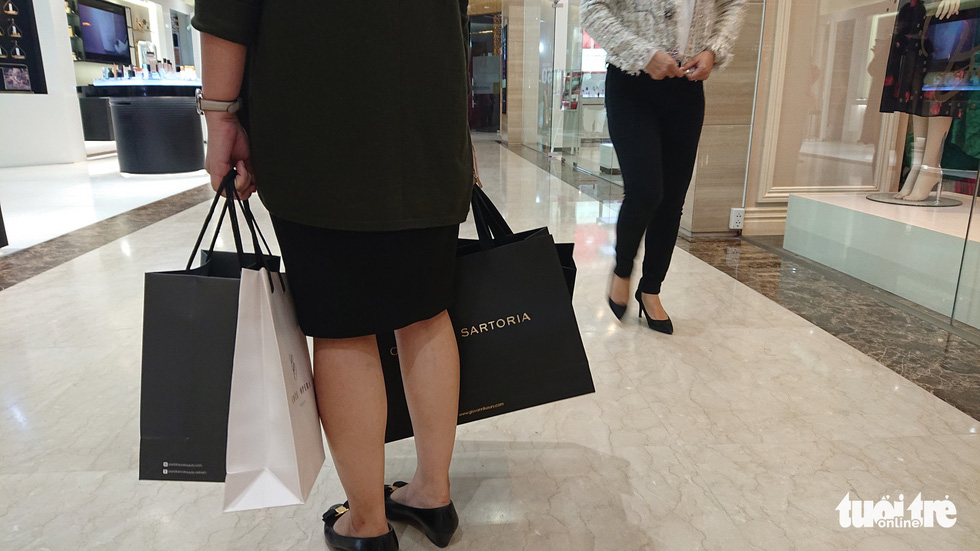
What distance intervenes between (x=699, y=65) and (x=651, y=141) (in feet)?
0.76

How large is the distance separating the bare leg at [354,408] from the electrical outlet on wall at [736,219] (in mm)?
2960

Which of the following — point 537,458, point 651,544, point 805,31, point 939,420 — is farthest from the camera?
point 805,31

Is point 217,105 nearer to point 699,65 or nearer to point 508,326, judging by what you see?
point 508,326

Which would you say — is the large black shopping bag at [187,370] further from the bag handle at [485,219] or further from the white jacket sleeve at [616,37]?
the white jacket sleeve at [616,37]

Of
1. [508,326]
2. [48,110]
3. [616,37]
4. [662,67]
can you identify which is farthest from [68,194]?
[508,326]

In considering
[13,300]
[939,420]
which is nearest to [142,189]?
[13,300]

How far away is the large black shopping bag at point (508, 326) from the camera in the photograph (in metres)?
1.02

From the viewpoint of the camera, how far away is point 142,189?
5594 millimetres

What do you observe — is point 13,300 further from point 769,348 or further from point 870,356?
point 870,356

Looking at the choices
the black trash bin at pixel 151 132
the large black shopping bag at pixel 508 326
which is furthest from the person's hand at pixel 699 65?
the black trash bin at pixel 151 132

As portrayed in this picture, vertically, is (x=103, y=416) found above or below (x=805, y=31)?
below

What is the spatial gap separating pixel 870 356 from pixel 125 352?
86.7 inches

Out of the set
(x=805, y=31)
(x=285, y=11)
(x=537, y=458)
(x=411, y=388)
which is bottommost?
(x=537, y=458)

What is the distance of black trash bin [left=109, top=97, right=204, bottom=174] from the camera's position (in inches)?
252
